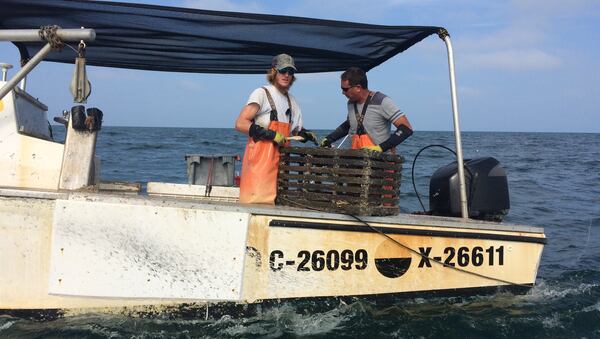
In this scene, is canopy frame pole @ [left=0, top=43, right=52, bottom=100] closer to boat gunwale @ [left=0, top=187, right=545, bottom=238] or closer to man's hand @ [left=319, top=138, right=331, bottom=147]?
boat gunwale @ [left=0, top=187, right=545, bottom=238]

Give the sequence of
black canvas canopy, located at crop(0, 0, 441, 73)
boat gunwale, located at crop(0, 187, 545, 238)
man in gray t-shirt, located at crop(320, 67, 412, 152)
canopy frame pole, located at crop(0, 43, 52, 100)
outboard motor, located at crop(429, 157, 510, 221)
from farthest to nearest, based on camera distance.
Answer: outboard motor, located at crop(429, 157, 510, 221) → man in gray t-shirt, located at crop(320, 67, 412, 152) → black canvas canopy, located at crop(0, 0, 441, 73) → canopy frame pole, located at crop(0, 43, 52, 100) → boat gunwale, located at crop(0, 187, 545, 238)

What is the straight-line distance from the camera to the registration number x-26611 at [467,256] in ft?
17.5

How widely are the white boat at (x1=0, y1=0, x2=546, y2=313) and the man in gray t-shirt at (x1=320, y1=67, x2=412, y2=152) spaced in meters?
0.47

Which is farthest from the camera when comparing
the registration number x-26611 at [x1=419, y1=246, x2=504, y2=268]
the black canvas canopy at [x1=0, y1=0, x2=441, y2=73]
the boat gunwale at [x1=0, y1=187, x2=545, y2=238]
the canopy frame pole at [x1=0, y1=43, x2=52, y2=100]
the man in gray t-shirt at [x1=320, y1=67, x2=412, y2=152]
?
the man in gray t-shirt at [x1=320, y1=67, x2=412, y2=152]

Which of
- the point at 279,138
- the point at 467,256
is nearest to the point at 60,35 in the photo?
the point at 279,138

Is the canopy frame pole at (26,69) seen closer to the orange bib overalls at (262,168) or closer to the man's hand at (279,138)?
the orange bib overalls at (262,168)

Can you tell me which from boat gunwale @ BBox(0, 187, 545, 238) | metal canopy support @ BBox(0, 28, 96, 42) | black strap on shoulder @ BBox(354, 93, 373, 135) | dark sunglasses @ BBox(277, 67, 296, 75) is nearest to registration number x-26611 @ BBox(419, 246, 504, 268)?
boat gunwale @ BBox(0, 187, 545, 238)

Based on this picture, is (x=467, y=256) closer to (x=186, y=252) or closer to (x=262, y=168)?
(x=262, y=168)

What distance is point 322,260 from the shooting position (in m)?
4.97

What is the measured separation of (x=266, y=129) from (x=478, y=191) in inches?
94.0

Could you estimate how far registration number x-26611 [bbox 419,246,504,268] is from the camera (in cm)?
534

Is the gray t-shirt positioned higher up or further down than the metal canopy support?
further down

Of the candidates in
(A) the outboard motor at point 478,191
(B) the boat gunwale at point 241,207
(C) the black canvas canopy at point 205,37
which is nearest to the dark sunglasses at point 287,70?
(C) the black canvas canopy at point 205,37

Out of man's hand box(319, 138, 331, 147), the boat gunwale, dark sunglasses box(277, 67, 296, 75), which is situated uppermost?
dark sunglasses box(277, 67, 296, 75)
